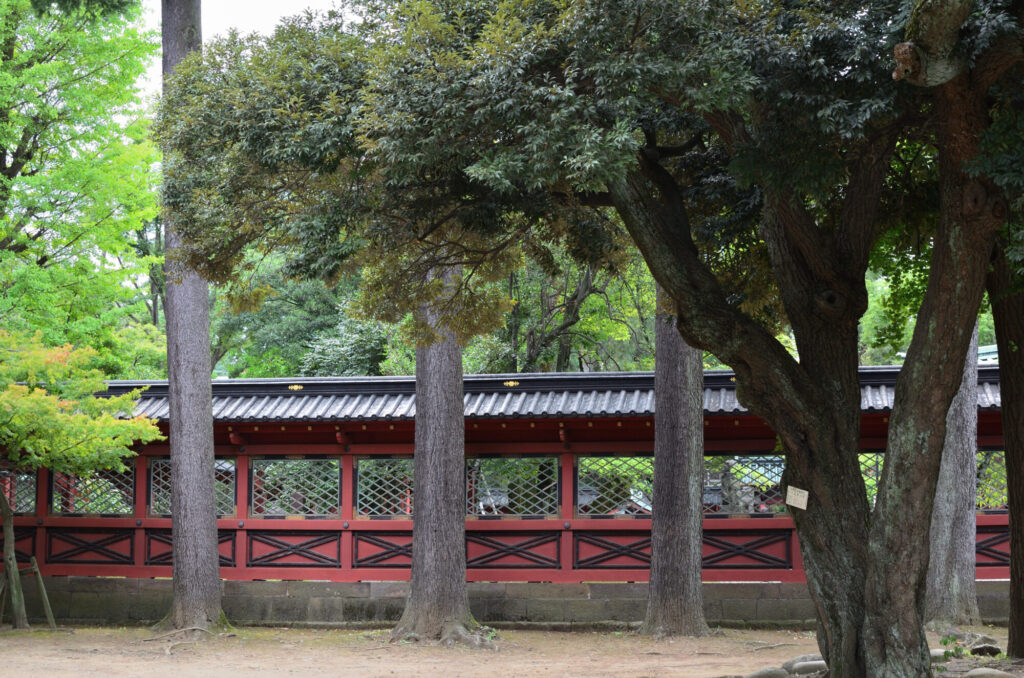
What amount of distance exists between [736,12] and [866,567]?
3691 mm

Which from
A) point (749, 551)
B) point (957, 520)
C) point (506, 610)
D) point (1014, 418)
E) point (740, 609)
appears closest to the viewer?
point (1014, 418)

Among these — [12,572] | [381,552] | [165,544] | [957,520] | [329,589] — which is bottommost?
[329,589]

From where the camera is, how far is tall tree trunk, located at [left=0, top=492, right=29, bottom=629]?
42.3 ft

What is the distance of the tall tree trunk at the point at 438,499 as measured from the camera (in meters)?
12.0

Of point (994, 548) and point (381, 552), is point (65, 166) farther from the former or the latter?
point (994, 548)

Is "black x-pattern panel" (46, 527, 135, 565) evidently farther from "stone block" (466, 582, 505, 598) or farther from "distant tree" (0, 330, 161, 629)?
"stone block" (466, 582, 505, 598)

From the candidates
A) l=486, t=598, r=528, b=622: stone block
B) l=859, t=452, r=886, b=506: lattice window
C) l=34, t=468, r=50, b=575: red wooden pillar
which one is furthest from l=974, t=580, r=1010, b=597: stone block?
l=34, t=468, r=50, b=575: red wooden pillar

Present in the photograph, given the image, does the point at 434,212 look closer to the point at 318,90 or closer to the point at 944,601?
the point at 318,90

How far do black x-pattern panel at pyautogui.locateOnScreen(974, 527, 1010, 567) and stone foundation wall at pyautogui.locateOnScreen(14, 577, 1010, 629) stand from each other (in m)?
0.26

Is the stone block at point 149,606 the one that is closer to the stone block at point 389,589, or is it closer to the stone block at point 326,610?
the stone block at point 326,610

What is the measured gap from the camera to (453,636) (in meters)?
11.8

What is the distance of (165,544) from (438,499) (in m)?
4.68

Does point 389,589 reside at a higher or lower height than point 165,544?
lower

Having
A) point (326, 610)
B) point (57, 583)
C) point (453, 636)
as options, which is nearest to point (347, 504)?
point (326, 610)
